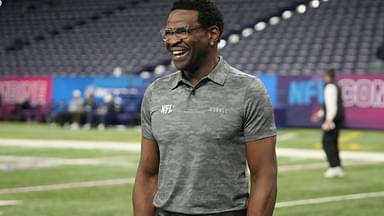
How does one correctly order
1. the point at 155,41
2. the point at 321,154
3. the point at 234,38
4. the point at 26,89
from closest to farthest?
the point at 321,154, the point at 155,41, the point at 234,38, the point at 26,89

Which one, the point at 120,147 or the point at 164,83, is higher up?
the point at 164,83

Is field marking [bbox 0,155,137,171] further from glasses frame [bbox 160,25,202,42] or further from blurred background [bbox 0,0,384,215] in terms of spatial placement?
glasses frame [bbox 160,25,202,42]

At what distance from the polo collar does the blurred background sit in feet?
26.6

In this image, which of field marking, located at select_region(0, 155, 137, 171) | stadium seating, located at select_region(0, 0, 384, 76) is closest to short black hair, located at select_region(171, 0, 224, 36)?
field marking, located at select_region(0, 155, 137, 171)

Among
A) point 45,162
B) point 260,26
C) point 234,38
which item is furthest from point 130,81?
point 45,162

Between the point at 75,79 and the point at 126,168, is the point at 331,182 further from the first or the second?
the point at 75,79

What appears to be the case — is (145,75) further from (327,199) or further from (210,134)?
(210,134)

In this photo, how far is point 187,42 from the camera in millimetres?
3896

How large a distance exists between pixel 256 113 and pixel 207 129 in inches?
8.7

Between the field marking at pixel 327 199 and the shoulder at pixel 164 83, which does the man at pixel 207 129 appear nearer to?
the shoulder at pixel 164 83

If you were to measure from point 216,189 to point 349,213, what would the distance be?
674cm

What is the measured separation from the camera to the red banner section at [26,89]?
34406 millimetres

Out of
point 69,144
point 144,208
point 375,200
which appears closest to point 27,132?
point 69,144

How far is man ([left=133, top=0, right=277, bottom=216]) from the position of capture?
3842 millimetres
